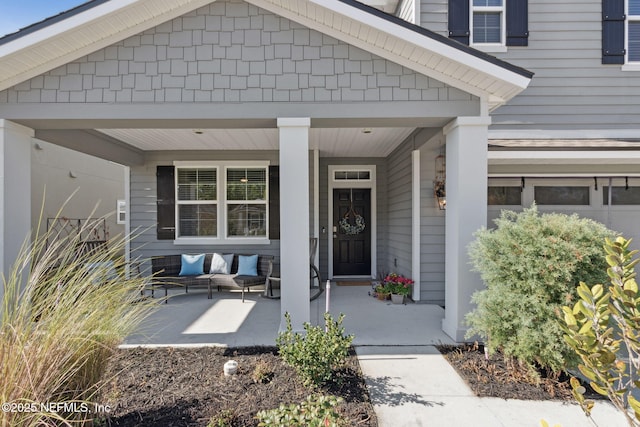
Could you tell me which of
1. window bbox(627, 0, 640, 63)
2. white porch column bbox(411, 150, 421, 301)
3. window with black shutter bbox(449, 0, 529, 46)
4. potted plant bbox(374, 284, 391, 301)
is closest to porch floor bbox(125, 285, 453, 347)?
potted plant bbox(374, 284, 391, 301)

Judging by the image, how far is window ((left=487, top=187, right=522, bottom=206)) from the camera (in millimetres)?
5016

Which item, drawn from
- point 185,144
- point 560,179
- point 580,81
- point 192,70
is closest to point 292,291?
point 192,70

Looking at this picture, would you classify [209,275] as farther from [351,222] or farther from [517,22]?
[517,22]

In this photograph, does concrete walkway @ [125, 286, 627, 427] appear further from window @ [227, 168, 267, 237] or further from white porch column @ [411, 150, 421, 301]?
window @ [227, 168, 267, 237]

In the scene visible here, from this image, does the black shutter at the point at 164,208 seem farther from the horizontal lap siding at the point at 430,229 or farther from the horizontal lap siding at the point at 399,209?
the horizontal lap siding at the point at 430,229

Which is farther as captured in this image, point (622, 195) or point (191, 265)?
point (191, 265)

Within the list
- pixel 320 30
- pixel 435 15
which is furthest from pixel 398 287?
pixel 435 15

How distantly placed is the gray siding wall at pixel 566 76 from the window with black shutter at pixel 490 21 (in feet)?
0.46

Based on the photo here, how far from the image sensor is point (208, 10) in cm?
361

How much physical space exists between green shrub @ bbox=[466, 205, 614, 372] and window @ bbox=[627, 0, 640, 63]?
4.15 meters

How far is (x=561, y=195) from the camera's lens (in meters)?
4.99

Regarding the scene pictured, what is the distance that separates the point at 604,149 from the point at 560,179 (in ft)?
2.24

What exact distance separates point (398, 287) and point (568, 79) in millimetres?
4224

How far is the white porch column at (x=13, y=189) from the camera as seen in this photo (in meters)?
3.67
